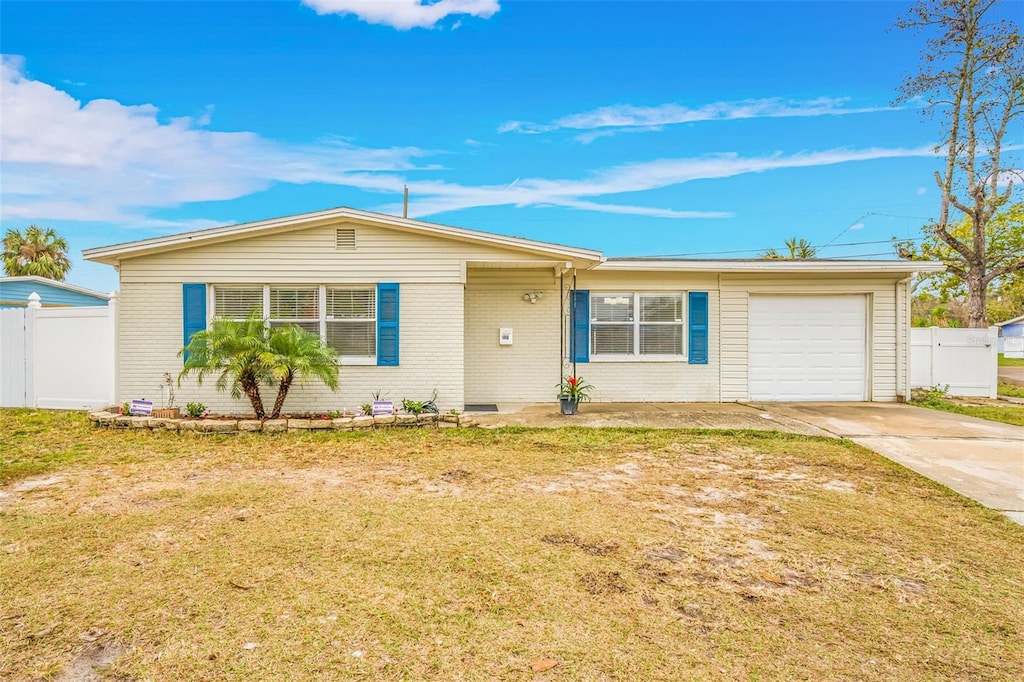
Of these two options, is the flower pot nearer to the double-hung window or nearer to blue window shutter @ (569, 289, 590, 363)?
the double-hung window

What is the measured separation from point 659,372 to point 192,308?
328 inches

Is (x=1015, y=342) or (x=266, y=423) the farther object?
(x=1015, y=342)

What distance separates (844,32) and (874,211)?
12.9 m

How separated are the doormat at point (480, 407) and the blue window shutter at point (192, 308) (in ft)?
14.9

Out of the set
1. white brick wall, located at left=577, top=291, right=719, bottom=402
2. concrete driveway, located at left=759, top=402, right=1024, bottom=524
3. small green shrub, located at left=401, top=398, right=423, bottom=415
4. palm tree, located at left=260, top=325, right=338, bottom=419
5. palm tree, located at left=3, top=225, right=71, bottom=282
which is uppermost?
palm tree, located at left=3, top=225, right=71, bottom=282

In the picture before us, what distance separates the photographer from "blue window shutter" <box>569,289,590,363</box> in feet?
33.6

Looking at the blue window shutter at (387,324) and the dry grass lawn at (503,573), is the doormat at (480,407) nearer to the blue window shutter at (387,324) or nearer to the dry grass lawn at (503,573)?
the blue window shutter at (387,324)

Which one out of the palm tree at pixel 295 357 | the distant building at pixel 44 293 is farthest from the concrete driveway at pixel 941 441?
the distant building at pixel 44 293

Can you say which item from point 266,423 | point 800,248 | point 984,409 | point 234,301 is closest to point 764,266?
point 984,409

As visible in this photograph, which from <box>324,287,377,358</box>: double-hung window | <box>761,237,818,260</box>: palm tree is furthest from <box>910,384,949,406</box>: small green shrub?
<box>761,237,818,260</box>: palm tree

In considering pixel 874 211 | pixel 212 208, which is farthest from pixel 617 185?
pixel 212 208

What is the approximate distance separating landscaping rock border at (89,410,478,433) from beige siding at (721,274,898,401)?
5.53m

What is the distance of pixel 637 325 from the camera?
1036 cm

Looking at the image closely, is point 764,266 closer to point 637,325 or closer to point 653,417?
point 637,325
